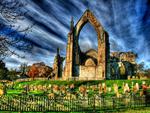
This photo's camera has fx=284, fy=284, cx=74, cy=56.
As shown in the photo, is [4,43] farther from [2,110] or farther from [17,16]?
[2,110]

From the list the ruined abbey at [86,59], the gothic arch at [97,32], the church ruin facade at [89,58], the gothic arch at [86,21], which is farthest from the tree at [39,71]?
the gothic arch at [86,21]

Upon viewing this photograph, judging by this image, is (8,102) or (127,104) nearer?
(8,102)

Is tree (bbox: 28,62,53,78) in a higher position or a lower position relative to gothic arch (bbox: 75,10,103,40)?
lower

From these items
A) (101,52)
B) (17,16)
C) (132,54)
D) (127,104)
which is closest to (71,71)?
(101,52)

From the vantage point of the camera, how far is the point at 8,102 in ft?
73.0

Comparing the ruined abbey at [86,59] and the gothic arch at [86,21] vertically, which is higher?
the gothic arch at [86,21]

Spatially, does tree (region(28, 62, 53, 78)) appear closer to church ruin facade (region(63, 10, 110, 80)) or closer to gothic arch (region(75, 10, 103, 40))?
church ruin facade (region(63, 10, 110, 80))

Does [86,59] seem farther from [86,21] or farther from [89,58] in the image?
[86,21]

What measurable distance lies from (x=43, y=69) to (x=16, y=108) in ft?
383

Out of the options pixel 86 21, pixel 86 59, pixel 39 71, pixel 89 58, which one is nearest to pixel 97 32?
pixel 86 21

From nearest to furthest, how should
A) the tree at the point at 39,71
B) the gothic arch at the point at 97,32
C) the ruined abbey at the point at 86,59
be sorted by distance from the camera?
the ruined abbey at the point at 86,59
the gothic arch at the point at 97,32
the tree at the point at 39,71

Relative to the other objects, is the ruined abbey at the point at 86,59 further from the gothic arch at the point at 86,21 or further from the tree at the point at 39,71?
the tree at the point at 39,71

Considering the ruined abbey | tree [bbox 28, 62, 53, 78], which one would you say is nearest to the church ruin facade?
the ruined abbey

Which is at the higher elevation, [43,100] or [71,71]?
[71,71]
